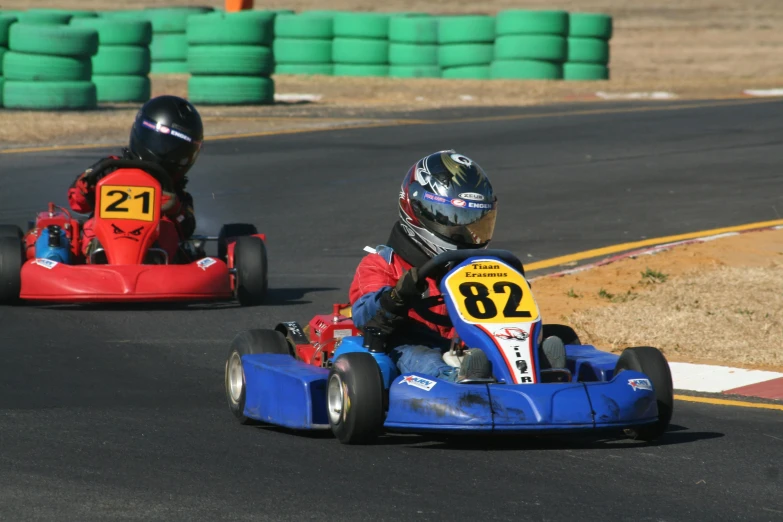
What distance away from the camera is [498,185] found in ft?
46.2

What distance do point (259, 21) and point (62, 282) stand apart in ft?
41.5

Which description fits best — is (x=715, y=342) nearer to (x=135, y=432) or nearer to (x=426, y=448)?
(x=426, y=448)

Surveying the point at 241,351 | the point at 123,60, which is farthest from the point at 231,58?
the point at 241,351

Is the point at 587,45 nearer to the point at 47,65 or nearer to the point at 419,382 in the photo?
the point at 47,65

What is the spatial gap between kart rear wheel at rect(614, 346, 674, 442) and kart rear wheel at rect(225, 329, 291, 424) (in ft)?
4.50

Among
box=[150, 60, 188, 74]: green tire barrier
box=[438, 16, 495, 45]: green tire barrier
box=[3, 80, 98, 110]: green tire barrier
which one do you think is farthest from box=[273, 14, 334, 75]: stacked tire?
box=[3, 80, 98, 110]: green tire barrier

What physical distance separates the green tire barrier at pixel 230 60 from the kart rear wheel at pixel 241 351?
15201 mm

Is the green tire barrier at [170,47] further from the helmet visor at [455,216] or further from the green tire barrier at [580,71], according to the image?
the helmet visor at [455,216]

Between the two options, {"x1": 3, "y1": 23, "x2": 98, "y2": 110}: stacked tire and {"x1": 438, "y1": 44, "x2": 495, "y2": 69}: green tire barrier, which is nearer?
{"x1": 3, "y1": 23, "x2": 98, "y2": 110}: stacked tire

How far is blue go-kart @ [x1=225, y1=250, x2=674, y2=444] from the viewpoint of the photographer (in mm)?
4844

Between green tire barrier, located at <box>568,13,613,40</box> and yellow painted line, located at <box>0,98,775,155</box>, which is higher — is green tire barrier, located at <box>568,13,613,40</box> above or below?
above

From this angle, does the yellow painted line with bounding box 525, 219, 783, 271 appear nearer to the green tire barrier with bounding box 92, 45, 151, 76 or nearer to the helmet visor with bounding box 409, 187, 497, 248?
the helmet visor with bounding box 409, 187, 497, 248

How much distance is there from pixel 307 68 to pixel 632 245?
54.8 feet

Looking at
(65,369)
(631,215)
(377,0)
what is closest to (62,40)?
(631,215)
